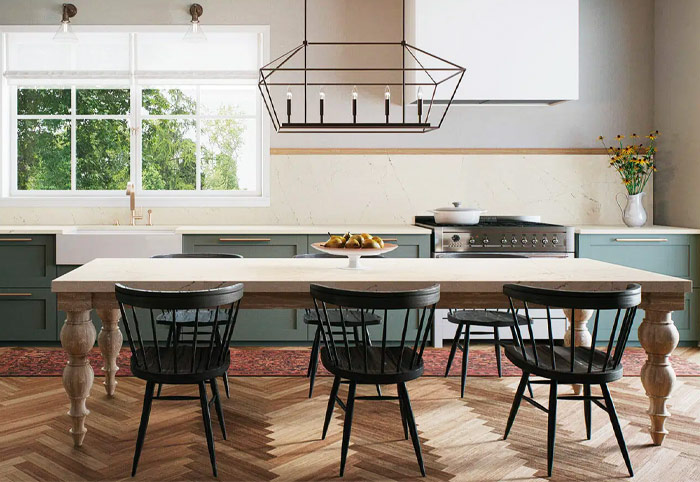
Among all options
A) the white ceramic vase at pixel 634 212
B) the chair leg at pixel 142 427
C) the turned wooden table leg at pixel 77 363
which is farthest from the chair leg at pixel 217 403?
the white ceramic vase at pixel 634 212

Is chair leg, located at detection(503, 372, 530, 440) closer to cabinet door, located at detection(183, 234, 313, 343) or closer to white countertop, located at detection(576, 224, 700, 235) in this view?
cabinet door, located at detection(183, 234, 313, 343)

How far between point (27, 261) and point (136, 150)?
125 cm

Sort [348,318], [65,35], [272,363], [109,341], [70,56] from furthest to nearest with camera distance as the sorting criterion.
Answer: [70,56], [65,35], [272,363], [348,318], [109,341]

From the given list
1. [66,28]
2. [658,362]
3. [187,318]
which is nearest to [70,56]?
[66,28]

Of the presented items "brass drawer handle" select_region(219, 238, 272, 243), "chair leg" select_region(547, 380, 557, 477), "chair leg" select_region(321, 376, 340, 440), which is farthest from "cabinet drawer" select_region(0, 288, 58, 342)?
"chair leg" select_region(547, 380, 557, 477)

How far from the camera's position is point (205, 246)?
4.69 m

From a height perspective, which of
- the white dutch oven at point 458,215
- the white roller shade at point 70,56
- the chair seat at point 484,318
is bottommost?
the chair seat at point 484,318

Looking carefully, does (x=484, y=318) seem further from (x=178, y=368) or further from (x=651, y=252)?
(x=651, y=252)

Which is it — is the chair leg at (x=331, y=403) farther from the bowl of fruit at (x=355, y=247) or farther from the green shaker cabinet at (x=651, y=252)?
the green shaker cabinet at (x=651, y=252)

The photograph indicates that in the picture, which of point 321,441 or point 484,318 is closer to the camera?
point 321,441

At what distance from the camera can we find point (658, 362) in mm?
2803

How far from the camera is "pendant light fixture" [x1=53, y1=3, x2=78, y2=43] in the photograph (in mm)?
4926

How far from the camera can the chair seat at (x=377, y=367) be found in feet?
8.21

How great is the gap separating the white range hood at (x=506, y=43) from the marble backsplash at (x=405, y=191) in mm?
688
